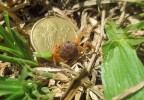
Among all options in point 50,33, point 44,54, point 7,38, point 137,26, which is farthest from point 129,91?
point 7,38

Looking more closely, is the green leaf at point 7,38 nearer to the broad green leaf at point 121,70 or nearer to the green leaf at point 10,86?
the green leaf at point 10,86

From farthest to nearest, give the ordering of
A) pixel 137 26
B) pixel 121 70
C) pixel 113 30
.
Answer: pixel 113 30
pixel 137 26
pixel 121 70

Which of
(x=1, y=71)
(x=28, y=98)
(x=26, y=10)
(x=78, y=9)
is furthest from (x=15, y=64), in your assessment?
(x=78, y=9)

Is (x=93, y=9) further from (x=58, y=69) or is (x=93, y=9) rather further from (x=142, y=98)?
(x=142, y=98)

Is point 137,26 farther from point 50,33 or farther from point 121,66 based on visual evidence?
point 50,33

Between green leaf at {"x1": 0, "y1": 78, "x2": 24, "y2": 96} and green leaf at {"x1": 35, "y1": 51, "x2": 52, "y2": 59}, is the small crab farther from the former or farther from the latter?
green leaf at {"x1": 0, "y1": 78, "x2": 24, "y2": 96}

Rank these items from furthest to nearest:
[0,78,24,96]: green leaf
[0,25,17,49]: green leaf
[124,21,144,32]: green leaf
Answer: [124,21,144,32]: green leaf → [0,25,17,49]: green leaf → [0,78,24,96]: green leaf

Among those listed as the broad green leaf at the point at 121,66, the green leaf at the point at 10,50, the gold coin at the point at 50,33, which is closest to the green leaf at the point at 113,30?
the broad green leaf at the point at 121,66

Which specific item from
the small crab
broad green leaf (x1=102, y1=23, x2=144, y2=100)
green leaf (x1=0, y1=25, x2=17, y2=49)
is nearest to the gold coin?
the small crab
